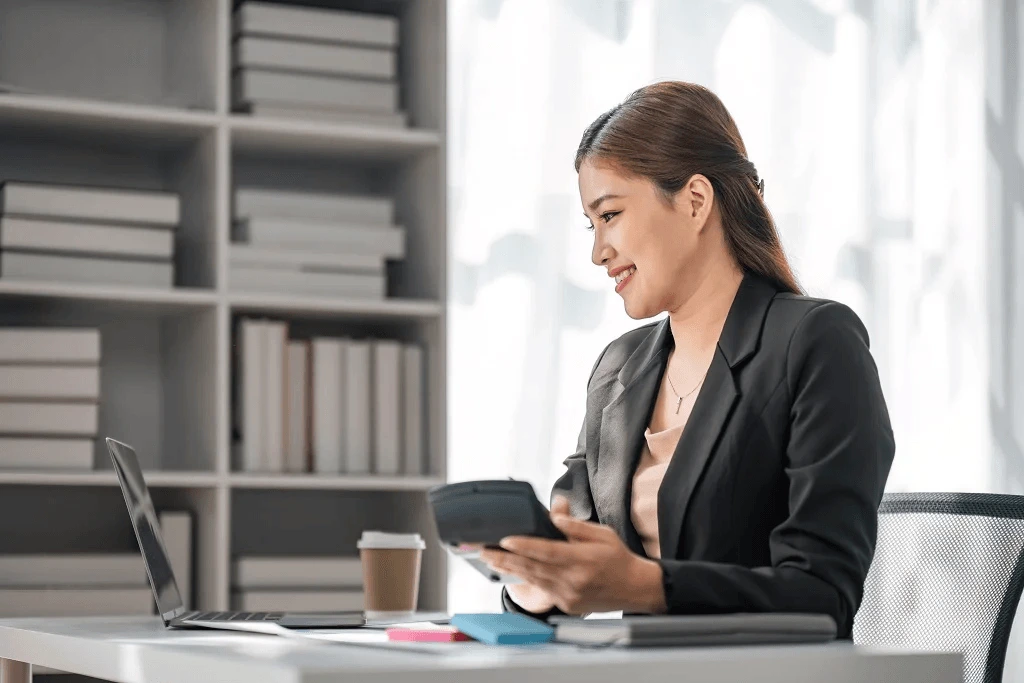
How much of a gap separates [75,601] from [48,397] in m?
0.40

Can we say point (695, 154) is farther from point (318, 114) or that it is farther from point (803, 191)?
point (803, 191)

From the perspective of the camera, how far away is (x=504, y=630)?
1108 millimetres

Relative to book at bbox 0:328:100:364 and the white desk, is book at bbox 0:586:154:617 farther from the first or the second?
the white desk

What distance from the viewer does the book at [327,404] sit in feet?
9.36

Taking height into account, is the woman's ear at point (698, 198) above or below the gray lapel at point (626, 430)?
above

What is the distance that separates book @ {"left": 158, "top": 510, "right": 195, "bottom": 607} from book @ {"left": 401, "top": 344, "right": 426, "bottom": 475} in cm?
48

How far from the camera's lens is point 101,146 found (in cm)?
298

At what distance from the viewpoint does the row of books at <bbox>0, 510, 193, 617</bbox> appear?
260 centimetres

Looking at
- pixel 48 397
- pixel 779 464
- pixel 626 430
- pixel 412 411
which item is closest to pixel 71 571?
pixel 48 397

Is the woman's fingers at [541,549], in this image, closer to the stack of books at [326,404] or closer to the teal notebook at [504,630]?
the teal notebook at [504,630]

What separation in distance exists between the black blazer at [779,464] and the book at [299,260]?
129 cm

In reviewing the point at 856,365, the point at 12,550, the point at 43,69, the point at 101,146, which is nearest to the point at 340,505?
Answer: the point at 12,550

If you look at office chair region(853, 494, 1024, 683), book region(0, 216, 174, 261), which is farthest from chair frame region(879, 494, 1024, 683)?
book region(0, 216, 174, 261)

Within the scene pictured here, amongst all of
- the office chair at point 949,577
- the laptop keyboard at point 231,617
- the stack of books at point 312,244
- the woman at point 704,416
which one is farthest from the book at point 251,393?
the office chair at point 949,577
